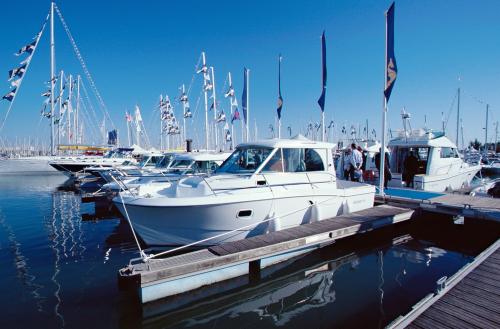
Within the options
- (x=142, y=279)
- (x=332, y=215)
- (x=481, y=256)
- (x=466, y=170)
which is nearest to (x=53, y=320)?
(x=142, y=279)

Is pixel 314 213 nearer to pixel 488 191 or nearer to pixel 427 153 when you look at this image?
pixel 427 153

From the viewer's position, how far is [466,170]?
17.6 m

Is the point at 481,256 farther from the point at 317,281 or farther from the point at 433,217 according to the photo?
the point at 433,217

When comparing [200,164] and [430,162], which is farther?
[200,164]

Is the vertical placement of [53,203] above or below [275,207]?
below

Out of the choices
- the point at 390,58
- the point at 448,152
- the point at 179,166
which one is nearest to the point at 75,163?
the point at 179,166

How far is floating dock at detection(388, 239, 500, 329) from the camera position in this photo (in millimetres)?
3863

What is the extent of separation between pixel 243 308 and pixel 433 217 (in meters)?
8.35

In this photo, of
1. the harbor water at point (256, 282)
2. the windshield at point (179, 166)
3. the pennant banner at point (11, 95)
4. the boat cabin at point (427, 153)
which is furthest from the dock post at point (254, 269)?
the pennant banner at point (11, 95)

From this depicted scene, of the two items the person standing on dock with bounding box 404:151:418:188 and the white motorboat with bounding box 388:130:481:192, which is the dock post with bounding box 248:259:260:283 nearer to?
the white motorboat with bounding box 388:130:481:192

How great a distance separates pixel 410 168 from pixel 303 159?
26.4 ft

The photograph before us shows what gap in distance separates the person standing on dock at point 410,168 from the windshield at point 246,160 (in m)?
8.82

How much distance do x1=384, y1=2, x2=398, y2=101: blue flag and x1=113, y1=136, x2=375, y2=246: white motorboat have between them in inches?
129

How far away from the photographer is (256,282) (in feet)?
21.9
